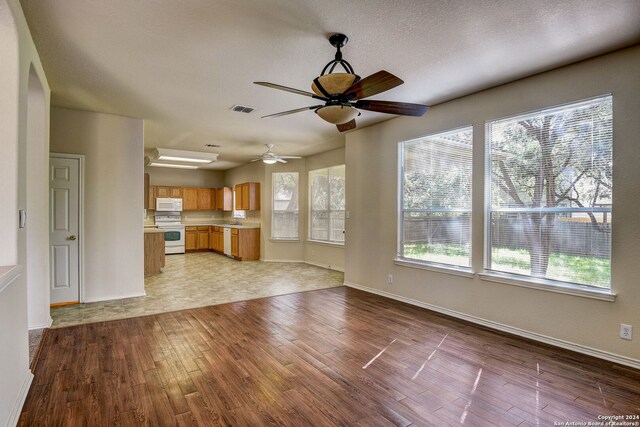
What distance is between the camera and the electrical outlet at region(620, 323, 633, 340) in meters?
2.79

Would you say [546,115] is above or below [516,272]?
above

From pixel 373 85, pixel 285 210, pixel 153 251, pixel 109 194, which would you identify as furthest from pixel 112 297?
pixel 373 85

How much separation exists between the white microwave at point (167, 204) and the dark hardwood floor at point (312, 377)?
628cm

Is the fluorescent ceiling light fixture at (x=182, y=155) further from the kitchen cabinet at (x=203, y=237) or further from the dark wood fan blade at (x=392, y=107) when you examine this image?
the dark wood fan blade at (x=392, y=107)

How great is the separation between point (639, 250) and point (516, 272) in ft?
3.39

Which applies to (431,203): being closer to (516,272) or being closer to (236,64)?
(516,272)

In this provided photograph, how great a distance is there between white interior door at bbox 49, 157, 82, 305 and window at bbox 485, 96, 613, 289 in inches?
211

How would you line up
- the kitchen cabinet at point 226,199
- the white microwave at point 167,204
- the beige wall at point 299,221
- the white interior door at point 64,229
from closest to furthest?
the white interior door at point 64,229 → the beige wall at point 299,221 → the white microwave at point 167,204 → the kitchen cabinet at point 226,199

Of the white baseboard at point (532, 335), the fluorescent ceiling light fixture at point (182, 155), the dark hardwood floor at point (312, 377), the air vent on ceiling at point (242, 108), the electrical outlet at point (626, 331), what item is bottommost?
the dark hardwood floor at point (312, 377)

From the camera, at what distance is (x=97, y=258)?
4699 millimetres

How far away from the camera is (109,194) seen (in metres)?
4.76

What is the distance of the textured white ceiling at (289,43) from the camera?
7.57 feet

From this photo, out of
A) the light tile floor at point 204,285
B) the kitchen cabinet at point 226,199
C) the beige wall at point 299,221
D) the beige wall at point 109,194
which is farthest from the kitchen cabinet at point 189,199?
the beige wall at point 109,194

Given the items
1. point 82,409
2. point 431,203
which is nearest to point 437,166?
point 431,203
